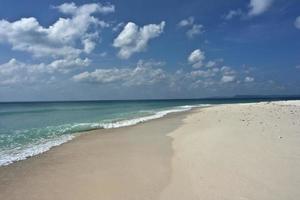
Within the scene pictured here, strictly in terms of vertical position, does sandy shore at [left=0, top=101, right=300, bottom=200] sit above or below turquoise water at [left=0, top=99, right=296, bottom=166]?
above

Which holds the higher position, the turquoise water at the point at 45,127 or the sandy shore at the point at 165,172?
the sandy shore at the point at 165,172

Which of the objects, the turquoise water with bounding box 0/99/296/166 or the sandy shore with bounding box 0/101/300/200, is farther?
the turquoise water with bounding box 0/99/296/166

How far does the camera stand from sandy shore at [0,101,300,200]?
22.8 feet

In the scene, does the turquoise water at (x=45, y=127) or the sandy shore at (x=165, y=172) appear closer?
the sandy shore at (x=165, y=172)

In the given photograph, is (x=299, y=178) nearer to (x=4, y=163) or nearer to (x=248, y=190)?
(x=248, y=190)

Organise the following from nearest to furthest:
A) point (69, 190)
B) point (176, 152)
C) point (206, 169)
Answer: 1. point (69, 190)
2. point (206, 169)
3. point (176, 152)

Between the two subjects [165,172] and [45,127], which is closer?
[165,172]

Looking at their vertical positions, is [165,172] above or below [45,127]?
above

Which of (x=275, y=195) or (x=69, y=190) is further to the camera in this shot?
(x=69, y=190)

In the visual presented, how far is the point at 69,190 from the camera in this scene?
24.1 ft

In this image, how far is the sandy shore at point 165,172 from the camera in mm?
6953

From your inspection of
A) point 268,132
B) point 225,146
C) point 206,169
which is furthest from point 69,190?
point 268,132

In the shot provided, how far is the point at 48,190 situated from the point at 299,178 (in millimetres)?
6862

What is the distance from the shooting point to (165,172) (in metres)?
8.79
